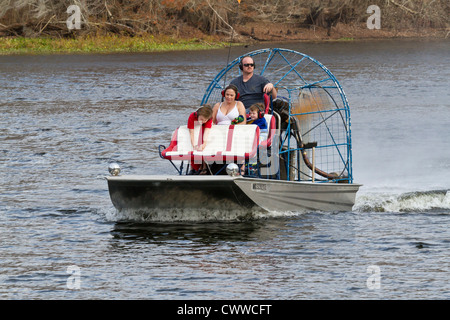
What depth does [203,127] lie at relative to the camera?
12.8 m

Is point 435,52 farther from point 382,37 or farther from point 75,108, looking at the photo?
point 75,108

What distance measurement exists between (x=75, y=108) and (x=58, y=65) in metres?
15.7

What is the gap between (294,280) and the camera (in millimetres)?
10352

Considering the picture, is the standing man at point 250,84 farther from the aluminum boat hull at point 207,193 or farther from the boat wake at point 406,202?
the boat wake at point 406,202

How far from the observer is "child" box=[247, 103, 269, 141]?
13.0 metres

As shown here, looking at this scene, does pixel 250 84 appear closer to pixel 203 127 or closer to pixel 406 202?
pixel 203 127

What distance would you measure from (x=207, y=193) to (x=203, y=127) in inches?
43.1

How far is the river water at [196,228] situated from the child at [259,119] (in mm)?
1269

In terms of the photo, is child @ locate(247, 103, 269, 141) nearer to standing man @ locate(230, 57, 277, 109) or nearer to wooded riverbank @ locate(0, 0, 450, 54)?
standing man @ locate(230, 57, 277, 109)

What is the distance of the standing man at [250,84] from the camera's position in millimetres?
13594

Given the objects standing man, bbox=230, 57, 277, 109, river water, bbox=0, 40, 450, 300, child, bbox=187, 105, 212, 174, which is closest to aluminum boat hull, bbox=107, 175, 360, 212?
river water, bbox=0, 40, 450, 300

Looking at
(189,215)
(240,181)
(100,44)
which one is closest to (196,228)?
(189,215)

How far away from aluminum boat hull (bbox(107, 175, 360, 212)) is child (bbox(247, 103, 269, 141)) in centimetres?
84
